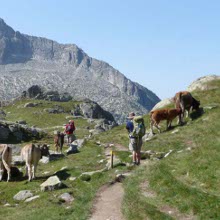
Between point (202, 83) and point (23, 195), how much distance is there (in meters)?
47.8

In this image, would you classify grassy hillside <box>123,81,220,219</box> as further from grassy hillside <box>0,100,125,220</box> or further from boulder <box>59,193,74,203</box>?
boulder <box>59,193,74,203</box>

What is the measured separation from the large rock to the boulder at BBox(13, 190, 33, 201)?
4516 centimetres

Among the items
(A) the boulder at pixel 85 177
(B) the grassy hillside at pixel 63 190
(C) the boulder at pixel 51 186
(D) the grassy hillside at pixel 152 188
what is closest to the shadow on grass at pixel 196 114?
(D) the grassy hillside at pixel 152 188

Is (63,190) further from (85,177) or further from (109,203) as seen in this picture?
(109,203)

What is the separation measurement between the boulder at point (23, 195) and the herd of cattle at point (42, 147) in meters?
3.28

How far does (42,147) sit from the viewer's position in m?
36.7

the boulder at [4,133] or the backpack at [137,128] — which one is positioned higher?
the backpack at [137,128]

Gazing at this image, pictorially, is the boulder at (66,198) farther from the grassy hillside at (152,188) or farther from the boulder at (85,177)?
the boulder at (85,177)

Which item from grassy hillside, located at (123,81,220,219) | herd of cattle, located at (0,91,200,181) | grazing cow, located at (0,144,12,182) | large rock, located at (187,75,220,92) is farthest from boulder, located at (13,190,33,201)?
large rock, located at (187,75,220,92)

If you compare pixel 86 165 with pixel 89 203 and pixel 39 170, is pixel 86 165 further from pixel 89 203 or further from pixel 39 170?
pixel 89 203

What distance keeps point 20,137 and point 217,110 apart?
34.7m

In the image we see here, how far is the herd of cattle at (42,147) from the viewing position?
27562mm

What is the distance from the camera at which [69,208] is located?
1923cm

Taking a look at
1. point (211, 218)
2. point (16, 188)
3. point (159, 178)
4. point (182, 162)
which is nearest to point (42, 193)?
point (16, 188)
